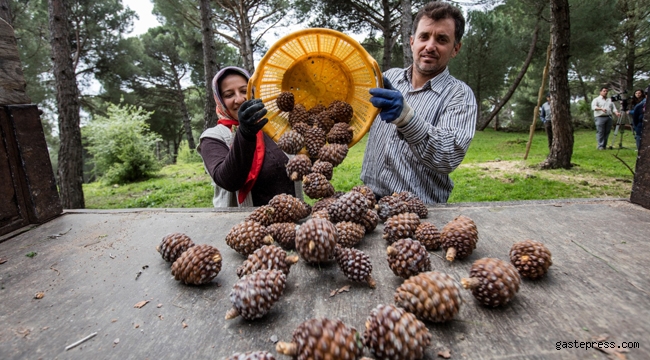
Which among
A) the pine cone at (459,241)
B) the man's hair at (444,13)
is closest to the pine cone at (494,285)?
the pine cone at (459,241)

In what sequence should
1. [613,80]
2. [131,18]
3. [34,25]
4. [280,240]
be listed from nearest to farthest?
[280,240] < [34,25] < [131,18] < [613,80]

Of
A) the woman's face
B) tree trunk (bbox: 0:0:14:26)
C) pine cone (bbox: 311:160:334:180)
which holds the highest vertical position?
tree trunk (bbox: 0:0:14:26)

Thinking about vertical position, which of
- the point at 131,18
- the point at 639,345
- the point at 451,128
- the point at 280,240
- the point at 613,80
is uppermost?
the point at 131,18

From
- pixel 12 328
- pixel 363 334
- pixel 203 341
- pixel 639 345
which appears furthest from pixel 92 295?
pixel 639 345

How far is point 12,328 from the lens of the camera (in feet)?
4.66

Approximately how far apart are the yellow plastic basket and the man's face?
0.63m

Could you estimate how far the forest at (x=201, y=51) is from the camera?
7730 mm

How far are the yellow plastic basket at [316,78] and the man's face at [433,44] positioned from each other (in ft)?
2.05

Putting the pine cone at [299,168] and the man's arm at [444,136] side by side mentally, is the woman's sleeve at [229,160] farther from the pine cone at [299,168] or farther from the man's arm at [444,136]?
the man's arm at [444,136]

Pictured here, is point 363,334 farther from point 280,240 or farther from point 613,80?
point 613,80

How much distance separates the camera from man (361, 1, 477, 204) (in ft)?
8.28

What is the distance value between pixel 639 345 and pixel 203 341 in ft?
5.42

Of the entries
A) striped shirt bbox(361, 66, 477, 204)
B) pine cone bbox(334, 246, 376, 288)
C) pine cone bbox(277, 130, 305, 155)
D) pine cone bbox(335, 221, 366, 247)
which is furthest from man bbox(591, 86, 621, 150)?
pine cone bbox(334, 246, 376, 288)

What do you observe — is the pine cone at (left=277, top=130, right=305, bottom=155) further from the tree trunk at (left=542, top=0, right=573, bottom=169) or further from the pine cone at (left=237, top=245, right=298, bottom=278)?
the tree trunk at (left=542, top=0, right=573, bottom=169)
